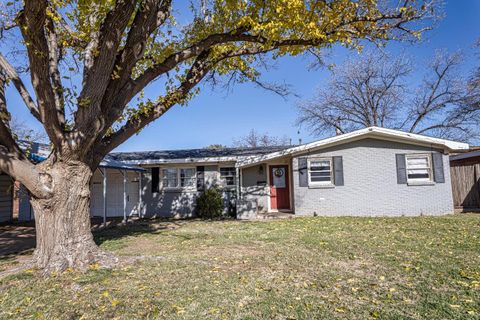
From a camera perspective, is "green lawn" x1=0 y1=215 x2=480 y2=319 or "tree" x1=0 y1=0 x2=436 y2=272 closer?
"green lawn" x1=0 y1=215 x2=480 y2=319

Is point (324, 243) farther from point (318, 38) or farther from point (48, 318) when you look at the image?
point (48, 318)

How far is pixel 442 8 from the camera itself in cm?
731

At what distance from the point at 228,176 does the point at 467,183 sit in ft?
36.9

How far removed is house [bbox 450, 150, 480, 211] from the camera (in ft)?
43.7

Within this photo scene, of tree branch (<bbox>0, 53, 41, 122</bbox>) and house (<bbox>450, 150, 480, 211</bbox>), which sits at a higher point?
tree branch (<bbox>0, 53, 41, 122</bbox>)

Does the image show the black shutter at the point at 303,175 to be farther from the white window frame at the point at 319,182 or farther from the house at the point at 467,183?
the house at the point at 467,183

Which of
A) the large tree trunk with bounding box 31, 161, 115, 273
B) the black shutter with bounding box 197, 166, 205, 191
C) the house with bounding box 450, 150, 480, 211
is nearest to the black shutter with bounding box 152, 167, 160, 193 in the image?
the black shutter with bounding box 197, 166, 205, 191

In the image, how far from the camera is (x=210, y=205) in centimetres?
1391

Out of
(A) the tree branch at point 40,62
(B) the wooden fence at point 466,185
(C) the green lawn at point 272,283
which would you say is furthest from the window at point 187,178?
(B) the wooden fence at point 466,185

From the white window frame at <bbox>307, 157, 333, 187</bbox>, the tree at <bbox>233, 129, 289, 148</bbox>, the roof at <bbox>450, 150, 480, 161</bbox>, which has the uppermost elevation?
the tree at <bbox>233, 129, 289, 148</bbox>

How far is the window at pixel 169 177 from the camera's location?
14930mm

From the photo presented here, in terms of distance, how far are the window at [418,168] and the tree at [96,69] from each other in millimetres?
6876

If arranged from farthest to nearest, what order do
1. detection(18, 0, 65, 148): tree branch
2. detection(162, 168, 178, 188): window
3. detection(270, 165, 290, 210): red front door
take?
detection(162, 168, 178, 188): window
detection(270, 165, 290, 210): red front door
detection(18, 0, 65, 148): tree branch

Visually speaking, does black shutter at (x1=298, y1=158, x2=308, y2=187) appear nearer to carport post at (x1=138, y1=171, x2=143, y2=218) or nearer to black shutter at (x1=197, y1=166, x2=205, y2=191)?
black shutter at (x1=197, y1=166, x2=205, y2=191)
